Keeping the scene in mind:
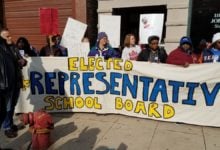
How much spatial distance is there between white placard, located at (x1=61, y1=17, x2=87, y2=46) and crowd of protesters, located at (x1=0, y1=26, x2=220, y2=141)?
23 cm

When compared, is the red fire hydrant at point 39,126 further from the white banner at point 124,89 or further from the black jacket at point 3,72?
the white banner at point 124,89

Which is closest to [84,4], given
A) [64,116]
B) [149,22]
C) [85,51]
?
[85,51]

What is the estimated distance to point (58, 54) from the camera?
20.1 ft

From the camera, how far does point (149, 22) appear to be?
5.85 m

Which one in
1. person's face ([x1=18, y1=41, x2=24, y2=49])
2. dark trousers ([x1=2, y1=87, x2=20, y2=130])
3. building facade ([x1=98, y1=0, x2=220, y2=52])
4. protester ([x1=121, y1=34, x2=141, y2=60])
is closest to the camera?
dark trousers ([x1=2, y1=87, x2=20, y2=130])

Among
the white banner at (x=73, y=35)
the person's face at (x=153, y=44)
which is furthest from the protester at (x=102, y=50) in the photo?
the white banner at (x=73, y=35)

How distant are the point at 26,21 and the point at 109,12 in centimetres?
319

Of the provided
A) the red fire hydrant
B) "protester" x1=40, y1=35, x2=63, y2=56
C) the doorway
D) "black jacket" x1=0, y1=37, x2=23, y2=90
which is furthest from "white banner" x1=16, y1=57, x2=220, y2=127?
the doorway

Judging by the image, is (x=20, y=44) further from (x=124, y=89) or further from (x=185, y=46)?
(x=185, y=46)

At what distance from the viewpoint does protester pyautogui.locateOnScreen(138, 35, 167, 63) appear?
5027mm

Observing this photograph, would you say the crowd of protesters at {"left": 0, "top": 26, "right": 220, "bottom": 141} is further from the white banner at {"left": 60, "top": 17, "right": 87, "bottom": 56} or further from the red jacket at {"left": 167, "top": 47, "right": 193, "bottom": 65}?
the white banner at {"left": 60, "top": 17, "right": 87, "bottom": 56}

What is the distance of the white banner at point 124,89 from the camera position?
4.61 meters

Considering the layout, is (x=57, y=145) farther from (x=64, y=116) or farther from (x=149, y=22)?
(x=149, y=22)

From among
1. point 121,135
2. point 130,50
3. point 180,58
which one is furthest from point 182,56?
point 121,135
